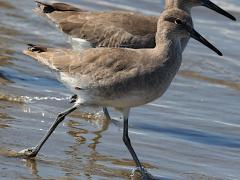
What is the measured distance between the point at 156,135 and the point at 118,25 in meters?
1.52

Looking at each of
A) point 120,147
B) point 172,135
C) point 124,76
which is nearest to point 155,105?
point 172,135

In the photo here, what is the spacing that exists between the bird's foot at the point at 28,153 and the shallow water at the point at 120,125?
6 cm

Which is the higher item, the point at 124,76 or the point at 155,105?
the point at 124,76

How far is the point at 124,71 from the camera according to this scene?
7.14 m

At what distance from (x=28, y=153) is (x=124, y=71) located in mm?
1037

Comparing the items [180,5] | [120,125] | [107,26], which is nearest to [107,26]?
[107,26]

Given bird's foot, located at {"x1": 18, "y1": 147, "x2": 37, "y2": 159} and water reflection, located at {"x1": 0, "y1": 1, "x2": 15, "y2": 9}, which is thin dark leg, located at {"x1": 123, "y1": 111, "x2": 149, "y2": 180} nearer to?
bird's foot, located at {"x1": 18, "y1": 147, "x2": 37, "y2": 159}

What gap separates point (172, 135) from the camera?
27.6 ft

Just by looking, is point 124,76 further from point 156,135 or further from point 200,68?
point 200,68

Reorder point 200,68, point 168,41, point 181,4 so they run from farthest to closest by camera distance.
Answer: point 200,68, point 181,4, point 168,41

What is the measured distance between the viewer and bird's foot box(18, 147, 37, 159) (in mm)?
7195

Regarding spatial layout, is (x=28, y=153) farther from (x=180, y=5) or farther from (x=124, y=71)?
(x=180, y=5)

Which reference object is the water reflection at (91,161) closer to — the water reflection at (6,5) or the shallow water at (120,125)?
the shallow water at (120,125)

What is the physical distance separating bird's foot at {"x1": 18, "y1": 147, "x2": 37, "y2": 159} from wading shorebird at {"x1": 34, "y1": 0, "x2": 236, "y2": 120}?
1.55 meters
